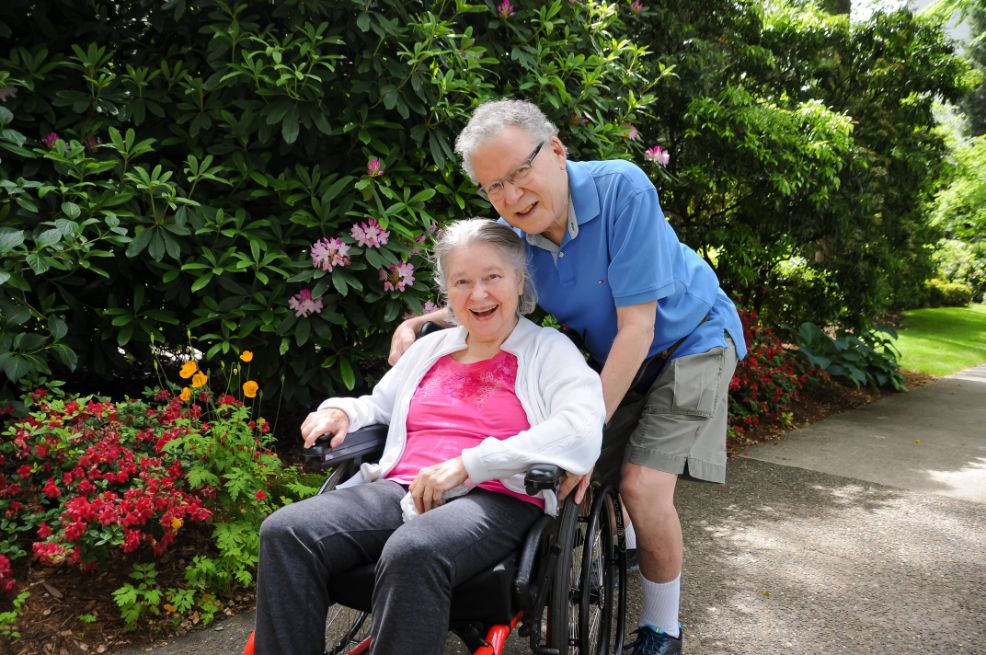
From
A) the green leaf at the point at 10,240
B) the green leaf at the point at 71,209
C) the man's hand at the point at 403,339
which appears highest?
the green leaf at the point at 71,209

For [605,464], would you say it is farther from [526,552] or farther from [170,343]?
[170,343]

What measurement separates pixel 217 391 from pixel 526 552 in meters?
2.81

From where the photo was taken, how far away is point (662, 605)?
228 centimetres

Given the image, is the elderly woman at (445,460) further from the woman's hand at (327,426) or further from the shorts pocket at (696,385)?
the shorts pocket at (696,385)

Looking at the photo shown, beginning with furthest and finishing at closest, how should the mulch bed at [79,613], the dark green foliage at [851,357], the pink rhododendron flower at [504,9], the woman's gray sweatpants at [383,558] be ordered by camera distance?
the dark green foliage at [851,357] < the pink rhododendron flower at [504,9] < the mulch bed at [79,613] < the woman's gray sweatpants at [383,558]

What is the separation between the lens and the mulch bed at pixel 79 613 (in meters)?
2.27

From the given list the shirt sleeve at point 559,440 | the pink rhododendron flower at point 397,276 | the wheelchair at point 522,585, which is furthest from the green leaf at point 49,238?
the shirt sleeve at point 559,440

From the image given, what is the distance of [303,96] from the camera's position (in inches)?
120

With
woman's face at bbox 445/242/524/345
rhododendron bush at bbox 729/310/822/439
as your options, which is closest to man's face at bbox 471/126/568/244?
woman's face at bbox 445/242/524/345

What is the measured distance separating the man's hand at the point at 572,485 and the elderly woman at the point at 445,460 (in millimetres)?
35

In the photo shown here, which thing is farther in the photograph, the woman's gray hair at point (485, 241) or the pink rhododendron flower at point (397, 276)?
the pink rhododendron flower at point (397, 276)

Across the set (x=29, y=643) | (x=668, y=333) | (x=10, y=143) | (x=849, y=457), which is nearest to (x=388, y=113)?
(x=10, y=143)

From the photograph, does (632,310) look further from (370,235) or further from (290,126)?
(290,126)

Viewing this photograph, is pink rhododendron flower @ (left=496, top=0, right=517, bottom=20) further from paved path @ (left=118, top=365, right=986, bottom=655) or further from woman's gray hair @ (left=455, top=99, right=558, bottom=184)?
paved path @ (left=118, top=365, right=986, bottom=655)
